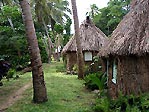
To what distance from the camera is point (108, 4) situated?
34938 mm

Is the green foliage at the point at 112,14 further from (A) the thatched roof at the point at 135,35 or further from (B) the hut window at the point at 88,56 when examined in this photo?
(A) the thatched roof at the point at 135,35

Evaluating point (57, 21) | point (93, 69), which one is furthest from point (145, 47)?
point (57, 21)

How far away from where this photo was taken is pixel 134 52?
8.12 meters

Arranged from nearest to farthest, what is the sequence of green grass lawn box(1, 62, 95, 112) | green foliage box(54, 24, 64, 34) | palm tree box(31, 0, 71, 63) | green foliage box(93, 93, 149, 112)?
1. green foliage box(93, 93, 149, 112)
2. green grass lawn box(1, 62, 95, 112)
3. palm tree box(31, 0, 71, 63)
4. green foliage box(54, 24, 64, 34)

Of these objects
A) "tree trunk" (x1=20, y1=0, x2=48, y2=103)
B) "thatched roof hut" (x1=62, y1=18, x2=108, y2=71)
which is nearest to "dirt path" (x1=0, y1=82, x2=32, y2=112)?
"tree trunk" (x1=20, y1=0, x2=48, y2=103)

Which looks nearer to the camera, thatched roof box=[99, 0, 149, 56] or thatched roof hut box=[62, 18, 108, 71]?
thatched roof box=[99, 0, 149, 56]

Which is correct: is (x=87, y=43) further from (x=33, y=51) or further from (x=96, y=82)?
(x=33, y=51)

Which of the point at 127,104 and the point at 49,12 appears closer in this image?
the point at 127,104

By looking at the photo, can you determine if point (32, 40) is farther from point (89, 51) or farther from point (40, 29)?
point (40, 29)

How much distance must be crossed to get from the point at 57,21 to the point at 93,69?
17.2 m

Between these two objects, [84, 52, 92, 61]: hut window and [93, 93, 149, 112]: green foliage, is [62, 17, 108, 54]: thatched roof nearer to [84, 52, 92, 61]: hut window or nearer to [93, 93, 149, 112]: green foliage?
[84, 52, 92, 61]: hut window

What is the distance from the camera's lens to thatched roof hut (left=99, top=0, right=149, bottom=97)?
27.0 ft

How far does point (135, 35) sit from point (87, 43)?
39.4 ft

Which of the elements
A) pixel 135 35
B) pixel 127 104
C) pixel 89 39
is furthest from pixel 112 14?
pixel 127 104
